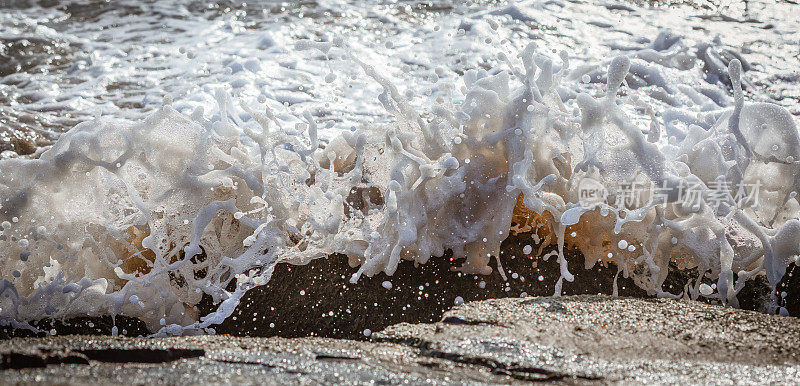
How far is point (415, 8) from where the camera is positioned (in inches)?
201

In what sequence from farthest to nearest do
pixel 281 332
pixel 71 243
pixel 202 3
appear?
pixel 202 3 → pixel 71 243 → pixel 281 332

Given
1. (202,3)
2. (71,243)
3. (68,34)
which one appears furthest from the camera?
(202,3)

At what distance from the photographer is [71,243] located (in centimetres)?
221

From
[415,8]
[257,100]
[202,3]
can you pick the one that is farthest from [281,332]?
[202,3]

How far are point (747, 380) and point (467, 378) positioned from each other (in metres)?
0.60

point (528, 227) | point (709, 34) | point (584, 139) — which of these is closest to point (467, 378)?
point (528, 227)

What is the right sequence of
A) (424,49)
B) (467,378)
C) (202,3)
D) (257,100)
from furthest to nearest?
1. (202,3)
2. (424,49)
3. (257,100)
4. (467,378)

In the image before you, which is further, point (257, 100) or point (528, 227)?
point (257, 100)

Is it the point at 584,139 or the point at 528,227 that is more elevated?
the point at 584,139

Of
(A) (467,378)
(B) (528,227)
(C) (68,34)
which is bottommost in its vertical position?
(C) (68,34)

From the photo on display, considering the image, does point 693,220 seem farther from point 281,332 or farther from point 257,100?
point 257,100

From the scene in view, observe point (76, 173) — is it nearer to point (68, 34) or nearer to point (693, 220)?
point (693, 220)

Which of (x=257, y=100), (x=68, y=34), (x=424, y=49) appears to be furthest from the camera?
(x=68, y=34)

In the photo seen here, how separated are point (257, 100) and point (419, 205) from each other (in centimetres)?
165
